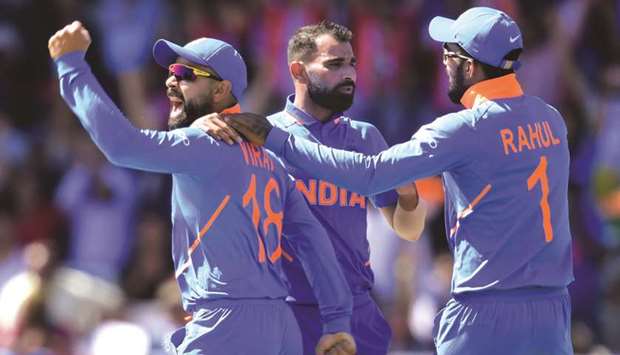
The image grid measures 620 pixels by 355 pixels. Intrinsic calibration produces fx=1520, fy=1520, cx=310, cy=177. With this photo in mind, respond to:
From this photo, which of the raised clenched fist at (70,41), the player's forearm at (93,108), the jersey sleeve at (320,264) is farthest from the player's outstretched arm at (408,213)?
the raised clenched fist at (70,41)

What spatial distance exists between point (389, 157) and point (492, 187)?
0.51 meters

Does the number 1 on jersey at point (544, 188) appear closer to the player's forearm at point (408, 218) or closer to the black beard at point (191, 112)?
the player's forearm at point (408, 218)

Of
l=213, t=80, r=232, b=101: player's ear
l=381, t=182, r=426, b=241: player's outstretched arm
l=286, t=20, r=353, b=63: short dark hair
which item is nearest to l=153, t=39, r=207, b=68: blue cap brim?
l=213, t=80, r=232, b=101: player's ear

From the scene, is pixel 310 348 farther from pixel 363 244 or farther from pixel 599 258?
pixel 599 258

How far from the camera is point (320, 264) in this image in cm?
736

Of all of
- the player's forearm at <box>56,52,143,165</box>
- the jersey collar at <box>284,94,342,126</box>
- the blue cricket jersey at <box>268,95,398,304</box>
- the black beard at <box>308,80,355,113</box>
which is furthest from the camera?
the jersey collar at <box>284,94,342,126</box>

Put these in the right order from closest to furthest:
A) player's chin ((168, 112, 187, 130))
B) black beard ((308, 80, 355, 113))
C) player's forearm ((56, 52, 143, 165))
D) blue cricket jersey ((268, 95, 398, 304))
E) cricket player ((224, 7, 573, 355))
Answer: player's forearm ((56, 52, 143, 165)) < cricket player ((224, 7, 573, 355)) < player's chin ((168, 112, 187, 130)) < blue cricket jersey ((268, 95, 398, 304)) < black beard ((308, 80, 355, 113))

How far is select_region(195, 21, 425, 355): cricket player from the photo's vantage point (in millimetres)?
7871

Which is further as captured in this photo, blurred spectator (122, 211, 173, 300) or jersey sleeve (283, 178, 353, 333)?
blurred spectator (122, 211, 173, 300)

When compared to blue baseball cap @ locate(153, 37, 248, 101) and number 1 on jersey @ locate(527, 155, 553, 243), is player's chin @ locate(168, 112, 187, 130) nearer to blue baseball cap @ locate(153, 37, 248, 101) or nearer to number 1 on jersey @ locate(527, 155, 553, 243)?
A: blue baseball cap @ locate(153, 37, 248, 101)

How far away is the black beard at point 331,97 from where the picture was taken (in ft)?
26.1

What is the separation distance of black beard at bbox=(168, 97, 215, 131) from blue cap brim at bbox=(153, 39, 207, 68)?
20 cm

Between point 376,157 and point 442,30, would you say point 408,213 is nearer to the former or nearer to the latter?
point 376,157

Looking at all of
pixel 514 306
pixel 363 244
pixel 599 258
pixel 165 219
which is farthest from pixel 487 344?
pixel 165 219
